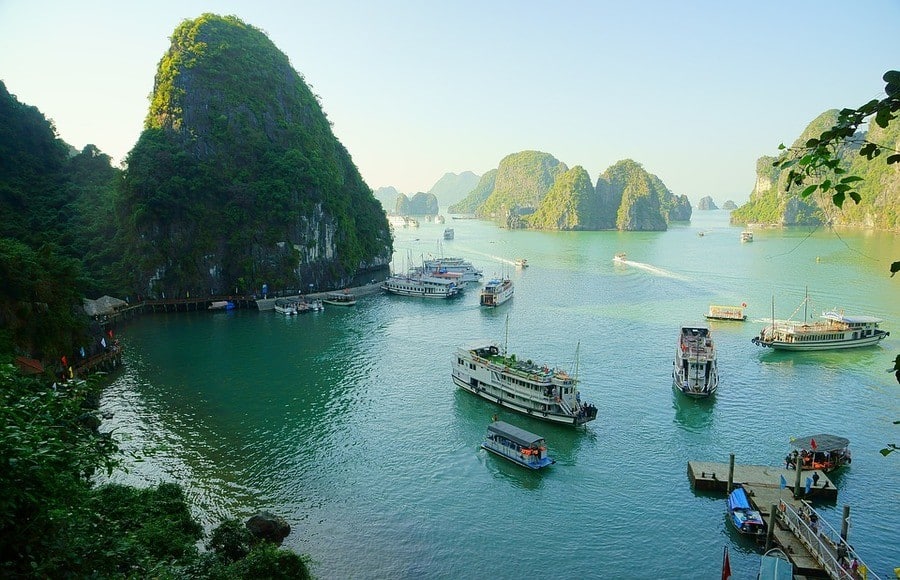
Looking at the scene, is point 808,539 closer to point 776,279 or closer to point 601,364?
point 601,364

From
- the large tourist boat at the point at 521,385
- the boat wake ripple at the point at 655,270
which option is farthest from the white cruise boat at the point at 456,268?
the large tourist boat at the point at 521,385

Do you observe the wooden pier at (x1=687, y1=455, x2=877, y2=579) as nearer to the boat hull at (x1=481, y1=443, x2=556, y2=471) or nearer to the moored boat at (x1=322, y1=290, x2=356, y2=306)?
the boat hull at (x1=481, y1=443, x2=556, y2=471)

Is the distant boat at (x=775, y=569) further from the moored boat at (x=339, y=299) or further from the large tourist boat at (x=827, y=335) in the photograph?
the moored boat at (x=339, y=299)

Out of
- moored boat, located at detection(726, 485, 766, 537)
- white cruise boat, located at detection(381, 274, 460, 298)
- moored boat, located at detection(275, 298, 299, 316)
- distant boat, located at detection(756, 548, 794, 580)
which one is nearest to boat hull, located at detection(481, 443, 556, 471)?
moored boat, located at detection(726, 485, 766, 537)

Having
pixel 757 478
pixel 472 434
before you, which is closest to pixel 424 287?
pixel 472 434

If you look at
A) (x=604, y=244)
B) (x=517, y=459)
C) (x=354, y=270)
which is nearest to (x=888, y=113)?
(x=517, y=459)
